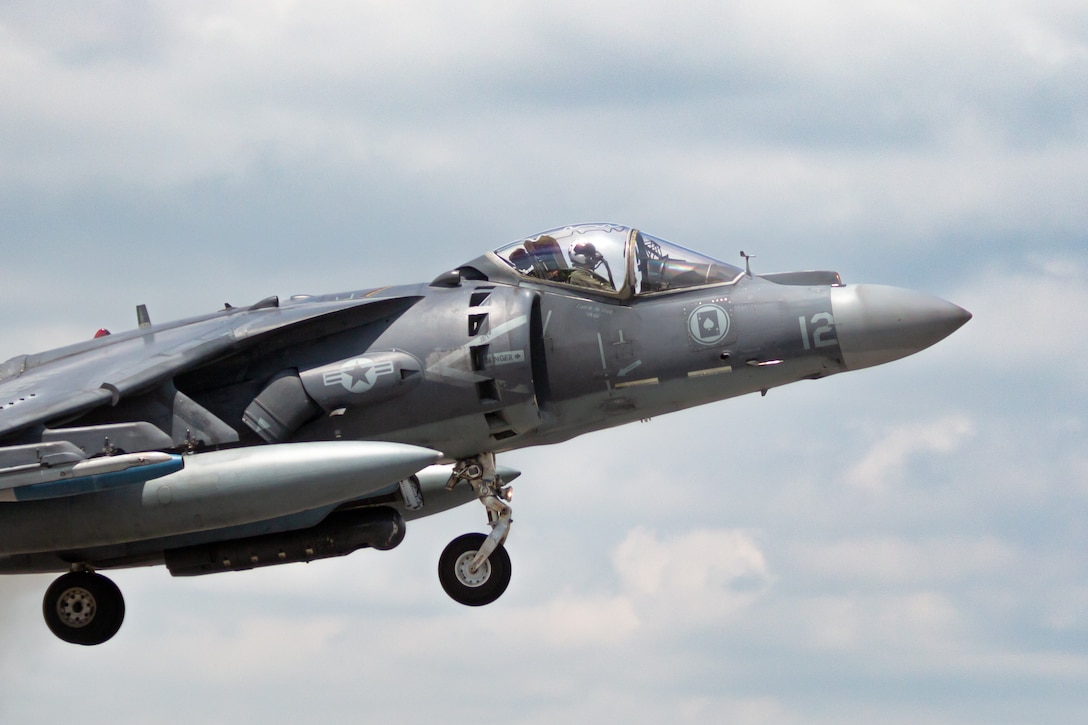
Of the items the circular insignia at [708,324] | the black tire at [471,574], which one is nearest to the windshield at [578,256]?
the circular insignia at [708,324]

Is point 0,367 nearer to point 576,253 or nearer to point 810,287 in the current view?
point 576,253

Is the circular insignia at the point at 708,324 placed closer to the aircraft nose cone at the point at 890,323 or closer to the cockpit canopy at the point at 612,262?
the cockpit canopy at the point at 612,262

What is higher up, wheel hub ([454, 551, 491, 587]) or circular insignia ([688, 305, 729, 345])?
circular insignia ([688, 305, 729, 345])

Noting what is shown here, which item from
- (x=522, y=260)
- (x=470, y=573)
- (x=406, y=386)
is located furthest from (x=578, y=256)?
(x=470, y=573)

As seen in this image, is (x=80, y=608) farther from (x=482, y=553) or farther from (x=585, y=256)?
(x=585, y=256)

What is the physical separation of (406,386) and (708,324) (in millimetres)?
2971

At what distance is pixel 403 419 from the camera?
19.2m

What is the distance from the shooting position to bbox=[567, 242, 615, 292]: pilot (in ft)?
62.9

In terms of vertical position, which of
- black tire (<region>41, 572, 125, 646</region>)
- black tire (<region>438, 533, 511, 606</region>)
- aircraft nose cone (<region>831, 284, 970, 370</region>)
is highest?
aircraft nose cone (<region>831, 284, 970, 370</region>)

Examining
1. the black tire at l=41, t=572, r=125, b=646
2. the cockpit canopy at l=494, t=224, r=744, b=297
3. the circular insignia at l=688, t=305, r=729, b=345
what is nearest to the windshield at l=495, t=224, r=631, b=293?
the cockpit canopy at l=494, t=224, r=744, b=297

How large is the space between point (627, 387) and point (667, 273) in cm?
119

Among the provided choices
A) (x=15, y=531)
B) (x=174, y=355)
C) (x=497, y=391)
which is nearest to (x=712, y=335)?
(x=497, y=391)

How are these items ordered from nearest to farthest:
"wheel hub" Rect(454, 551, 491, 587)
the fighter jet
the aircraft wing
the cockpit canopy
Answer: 1. the fighter jet
2. the aircraft wing
3. the cockpit canopy
4. "wheel hub" Rect(454, 551, 491, 587)

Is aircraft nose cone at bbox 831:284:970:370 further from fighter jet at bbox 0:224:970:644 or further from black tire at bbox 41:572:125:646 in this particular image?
black tire at bbox 41:572:125:646
